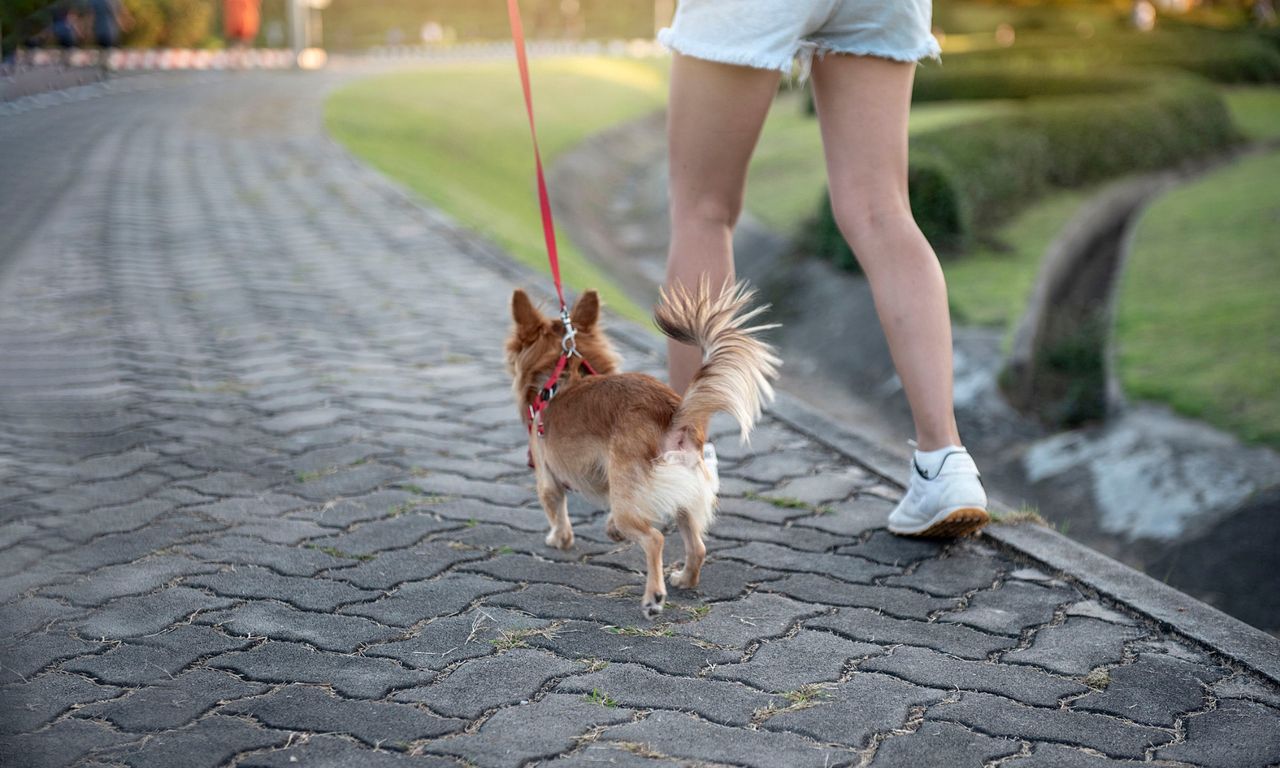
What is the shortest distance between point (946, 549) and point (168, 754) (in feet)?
7.53

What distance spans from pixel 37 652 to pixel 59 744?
521 millimetres

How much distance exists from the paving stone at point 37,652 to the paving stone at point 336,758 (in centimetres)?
76

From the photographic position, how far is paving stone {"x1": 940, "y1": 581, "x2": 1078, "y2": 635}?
3.19m

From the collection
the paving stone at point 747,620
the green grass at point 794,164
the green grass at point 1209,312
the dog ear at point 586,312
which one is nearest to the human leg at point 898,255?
the paving stone at point 747,620

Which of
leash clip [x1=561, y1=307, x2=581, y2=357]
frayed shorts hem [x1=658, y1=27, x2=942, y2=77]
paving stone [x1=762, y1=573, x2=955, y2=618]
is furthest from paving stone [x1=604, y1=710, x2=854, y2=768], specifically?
frayed shorts hem [x1=658, y1=27, x2=942, y2=77]

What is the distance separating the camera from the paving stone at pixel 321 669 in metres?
2.80

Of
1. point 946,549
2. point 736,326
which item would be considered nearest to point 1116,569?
point 946,549

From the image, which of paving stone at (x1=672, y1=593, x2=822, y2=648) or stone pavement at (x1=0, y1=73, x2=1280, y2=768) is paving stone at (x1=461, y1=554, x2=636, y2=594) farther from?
paving stone at (x1=672, y1=593, x2=822, y2=648)

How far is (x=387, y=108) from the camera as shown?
18953 millimetres

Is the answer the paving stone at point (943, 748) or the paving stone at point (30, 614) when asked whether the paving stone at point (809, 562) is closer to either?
the paving stone at point (943, 748)

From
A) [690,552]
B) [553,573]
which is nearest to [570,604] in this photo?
[553,573]

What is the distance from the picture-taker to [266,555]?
3609 millimetres

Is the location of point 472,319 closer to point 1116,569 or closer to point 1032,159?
point 1116,569

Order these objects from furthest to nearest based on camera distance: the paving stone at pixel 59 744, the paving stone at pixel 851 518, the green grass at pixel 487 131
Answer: the green grass at pixel 487 131 < the paving stone at pixel 851 518 < the paving stone at pixel 59 744
